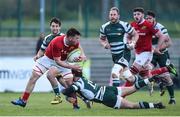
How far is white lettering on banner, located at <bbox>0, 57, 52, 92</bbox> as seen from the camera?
29219mm

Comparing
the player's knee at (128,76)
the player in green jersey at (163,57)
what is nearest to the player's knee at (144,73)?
the player in green jersey at (163,57)

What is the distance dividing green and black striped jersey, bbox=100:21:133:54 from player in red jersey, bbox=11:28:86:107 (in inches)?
73.7

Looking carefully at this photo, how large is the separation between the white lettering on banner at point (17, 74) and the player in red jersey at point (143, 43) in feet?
24.7

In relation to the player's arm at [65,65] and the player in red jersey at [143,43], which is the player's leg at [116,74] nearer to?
the player in red jersey at [143,43]

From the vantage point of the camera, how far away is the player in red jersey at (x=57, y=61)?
18.3m

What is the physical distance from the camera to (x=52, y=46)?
18625mm

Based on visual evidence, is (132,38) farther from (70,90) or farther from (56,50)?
(70,90)

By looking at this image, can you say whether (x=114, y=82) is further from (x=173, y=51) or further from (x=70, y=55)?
(x=173, y=51)

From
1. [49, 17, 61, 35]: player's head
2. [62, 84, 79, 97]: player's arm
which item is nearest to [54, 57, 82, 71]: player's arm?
[62, 84, 79, 97]: player's arm

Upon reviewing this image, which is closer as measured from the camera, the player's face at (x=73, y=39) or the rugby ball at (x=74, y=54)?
the player's face at (x=73, y=39)

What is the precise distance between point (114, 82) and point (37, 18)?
27.5 m

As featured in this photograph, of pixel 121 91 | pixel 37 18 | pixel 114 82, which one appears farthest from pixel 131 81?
pixel 37 18

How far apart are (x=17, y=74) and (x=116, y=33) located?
9213 mm

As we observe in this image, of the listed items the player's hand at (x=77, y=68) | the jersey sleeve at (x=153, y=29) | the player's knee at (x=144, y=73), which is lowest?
the player's knee at (x=144, y=73)
